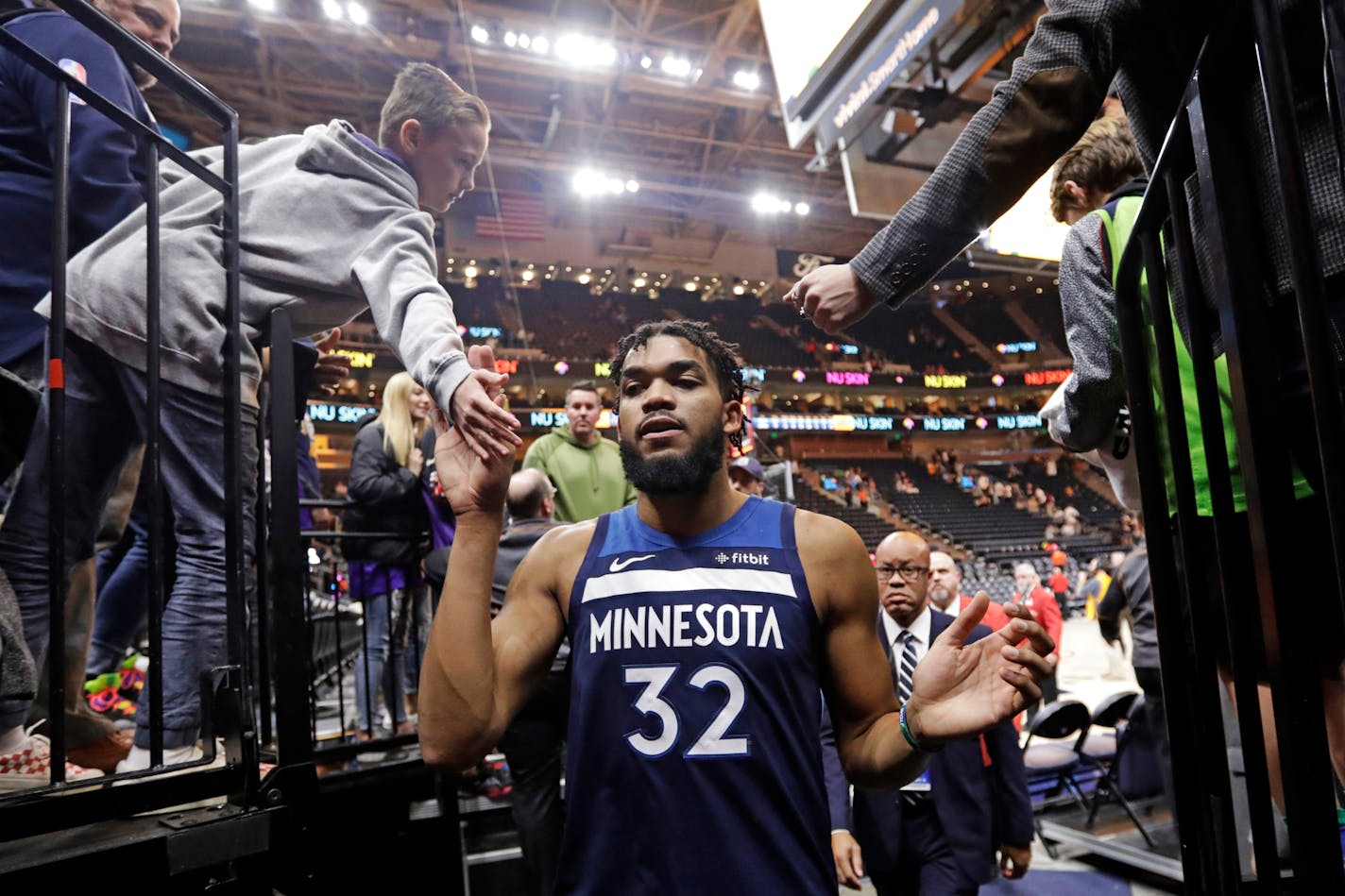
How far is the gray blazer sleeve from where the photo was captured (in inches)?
49.9

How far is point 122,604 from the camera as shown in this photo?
9.04 feet

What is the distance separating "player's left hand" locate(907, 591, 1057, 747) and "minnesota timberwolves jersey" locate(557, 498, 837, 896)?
0.28m

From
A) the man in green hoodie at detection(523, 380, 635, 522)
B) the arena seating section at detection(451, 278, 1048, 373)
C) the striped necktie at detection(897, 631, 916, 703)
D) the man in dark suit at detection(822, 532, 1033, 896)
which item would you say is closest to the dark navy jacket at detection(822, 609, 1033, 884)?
the man in dark suit at detection(822, 532, 1033, 896)

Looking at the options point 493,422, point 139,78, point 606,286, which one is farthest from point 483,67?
point 493,422

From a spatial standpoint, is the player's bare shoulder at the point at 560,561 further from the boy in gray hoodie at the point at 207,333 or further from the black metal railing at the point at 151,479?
the black metal railing at the point at 151,479

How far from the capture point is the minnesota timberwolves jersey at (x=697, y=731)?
1.60m

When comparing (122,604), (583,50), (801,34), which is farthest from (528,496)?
(583,50)

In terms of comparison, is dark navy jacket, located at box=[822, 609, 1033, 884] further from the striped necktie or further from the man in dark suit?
the striped necktie

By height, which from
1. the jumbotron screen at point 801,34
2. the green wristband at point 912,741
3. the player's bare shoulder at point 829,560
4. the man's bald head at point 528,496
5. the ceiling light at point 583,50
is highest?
the ceiling light at point 583,50

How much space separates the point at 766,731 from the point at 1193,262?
116 cm

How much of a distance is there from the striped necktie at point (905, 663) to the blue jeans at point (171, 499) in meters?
2.52

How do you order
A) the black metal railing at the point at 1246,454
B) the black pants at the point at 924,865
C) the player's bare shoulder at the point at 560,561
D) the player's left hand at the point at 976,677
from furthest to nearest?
the black pants at the point at 924,865, the player's bare shoulder at the point at 560,561, the player's left hand at the point at 976,677, the black metal railing at the point at 1246,454

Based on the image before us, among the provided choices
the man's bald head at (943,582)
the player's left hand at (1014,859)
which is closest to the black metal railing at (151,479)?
the player's left hand at (1014,859)

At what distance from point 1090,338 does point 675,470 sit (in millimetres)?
976
